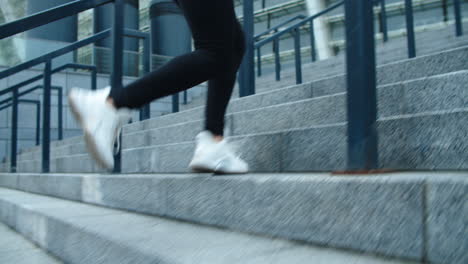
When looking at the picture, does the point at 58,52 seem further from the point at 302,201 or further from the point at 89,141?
the point at 302,201

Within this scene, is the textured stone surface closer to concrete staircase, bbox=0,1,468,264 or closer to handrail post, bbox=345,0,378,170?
concrete staircase, bbox=0,1,468,264

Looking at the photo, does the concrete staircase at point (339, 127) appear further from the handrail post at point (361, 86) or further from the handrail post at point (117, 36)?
the handrail post at point (117, 36)

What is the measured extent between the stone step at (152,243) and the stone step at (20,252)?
38 millimetres

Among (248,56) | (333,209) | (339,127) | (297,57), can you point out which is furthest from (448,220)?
(297,57)

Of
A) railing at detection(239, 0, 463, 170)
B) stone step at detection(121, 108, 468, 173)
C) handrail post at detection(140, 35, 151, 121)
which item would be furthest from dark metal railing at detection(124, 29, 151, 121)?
railing at detection(239, 0, 463, 170)

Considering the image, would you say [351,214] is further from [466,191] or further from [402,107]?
[402,107]

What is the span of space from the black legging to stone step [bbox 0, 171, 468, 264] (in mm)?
323

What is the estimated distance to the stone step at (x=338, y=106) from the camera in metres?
1.28

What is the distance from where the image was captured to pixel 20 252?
1649 mm

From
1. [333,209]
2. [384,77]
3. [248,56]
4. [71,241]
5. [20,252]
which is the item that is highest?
[248,56]

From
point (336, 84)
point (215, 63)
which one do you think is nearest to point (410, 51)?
point (336, 84)

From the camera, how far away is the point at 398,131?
113 centimetres

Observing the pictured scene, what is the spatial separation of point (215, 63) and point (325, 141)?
1.46 ft

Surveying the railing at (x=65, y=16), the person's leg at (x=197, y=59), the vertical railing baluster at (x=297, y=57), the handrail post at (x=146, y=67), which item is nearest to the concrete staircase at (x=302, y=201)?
the person's leg at (x=197, y=59)
